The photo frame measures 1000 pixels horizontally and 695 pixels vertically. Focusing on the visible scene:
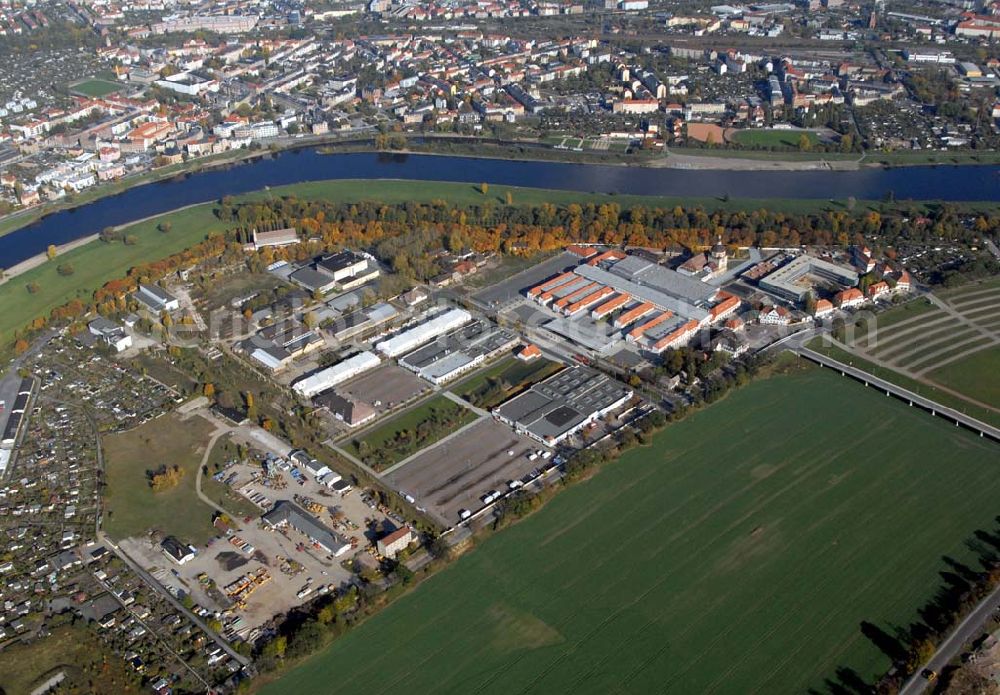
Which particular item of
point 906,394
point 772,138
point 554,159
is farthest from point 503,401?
point 772,138

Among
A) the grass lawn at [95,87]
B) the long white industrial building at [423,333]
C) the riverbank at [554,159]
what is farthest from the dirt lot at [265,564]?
the grass lawn at [95,87]

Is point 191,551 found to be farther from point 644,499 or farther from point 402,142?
point 402,142

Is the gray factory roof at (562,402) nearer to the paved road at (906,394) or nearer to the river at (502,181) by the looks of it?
the paved road at (906,394)

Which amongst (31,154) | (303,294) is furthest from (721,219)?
(31,154)

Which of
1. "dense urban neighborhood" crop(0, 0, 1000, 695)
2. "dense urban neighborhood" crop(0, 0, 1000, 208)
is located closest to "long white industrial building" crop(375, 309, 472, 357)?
"dense urban neighborhood" crop(0, 0, 1000, 695)

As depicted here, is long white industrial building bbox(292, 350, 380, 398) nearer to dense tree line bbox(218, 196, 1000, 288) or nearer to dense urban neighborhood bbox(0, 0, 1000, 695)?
dense urban neighborhood bbox(0, 0, 1000, 695)
